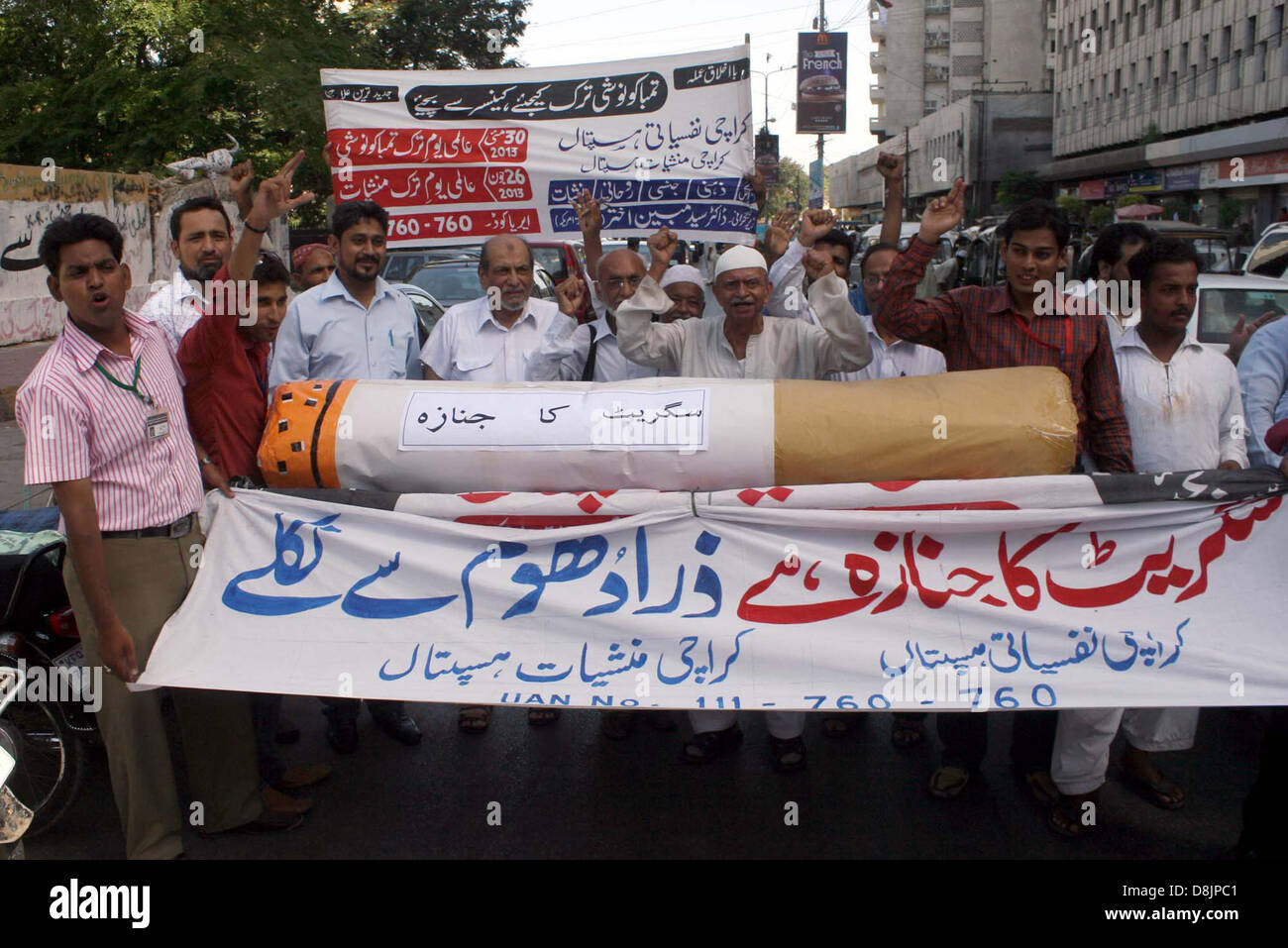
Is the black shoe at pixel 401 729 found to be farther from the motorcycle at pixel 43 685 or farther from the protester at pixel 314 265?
the protester at pixel 314 265

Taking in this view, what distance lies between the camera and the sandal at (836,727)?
4.55 m

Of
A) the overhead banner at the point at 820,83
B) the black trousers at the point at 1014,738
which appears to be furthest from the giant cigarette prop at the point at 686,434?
the overhead banner at the point at 820,83

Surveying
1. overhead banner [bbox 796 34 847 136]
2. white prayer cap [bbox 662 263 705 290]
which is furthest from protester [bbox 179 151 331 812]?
overhead banner [bbox 796 34 847 136]

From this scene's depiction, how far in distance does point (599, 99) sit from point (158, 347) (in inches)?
112

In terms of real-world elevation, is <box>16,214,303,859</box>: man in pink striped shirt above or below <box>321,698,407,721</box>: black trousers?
above

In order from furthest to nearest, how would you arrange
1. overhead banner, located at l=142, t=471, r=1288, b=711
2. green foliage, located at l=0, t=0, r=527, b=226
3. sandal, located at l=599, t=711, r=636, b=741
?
green foliage, located at l=0, t=0, r=527, b=226 → sandal, located at l=599, t=711, r=636, b=741 → overhead banner, located at l=142, t=471, r=1288, b=711

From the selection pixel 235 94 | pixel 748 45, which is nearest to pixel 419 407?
pixel 748 45

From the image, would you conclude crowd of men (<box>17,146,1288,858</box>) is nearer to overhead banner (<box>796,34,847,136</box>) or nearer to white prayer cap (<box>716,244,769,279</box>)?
white prayer cap (<box>716,244,769,279</box>)

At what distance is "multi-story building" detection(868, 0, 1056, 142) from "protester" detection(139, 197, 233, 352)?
271 ft

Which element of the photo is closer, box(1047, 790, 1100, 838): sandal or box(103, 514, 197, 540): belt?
box(103, 514, 197, 540): belt

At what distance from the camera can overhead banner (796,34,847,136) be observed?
39.3 meters

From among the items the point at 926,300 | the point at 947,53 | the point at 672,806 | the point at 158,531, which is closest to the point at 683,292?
the point at 926,300
